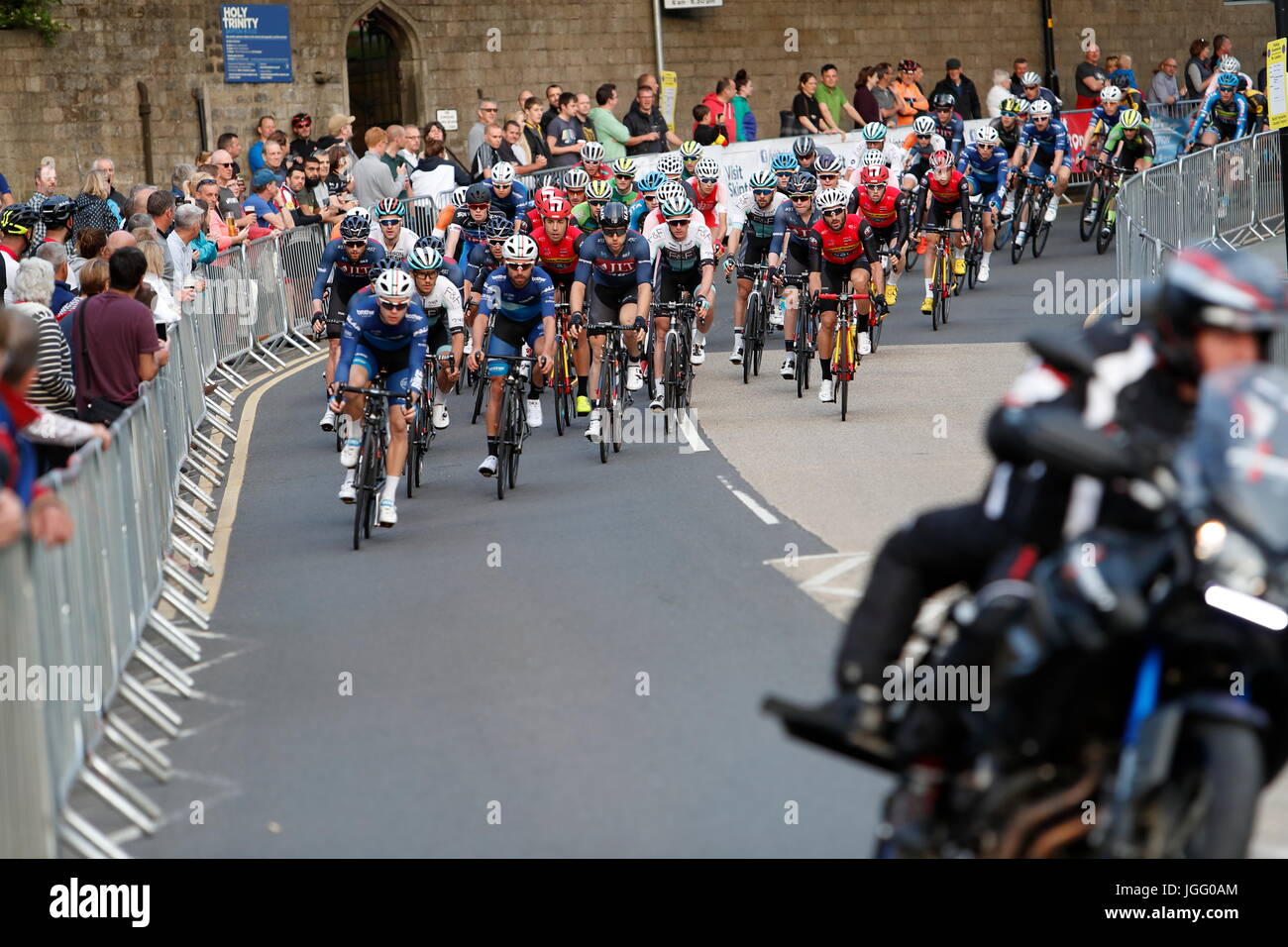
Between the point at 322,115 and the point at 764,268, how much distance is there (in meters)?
17.5

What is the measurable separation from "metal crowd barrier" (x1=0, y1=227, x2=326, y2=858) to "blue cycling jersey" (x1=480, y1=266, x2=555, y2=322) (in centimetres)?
239

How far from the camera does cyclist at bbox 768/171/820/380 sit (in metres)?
18.0

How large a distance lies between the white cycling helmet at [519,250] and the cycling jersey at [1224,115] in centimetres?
1415

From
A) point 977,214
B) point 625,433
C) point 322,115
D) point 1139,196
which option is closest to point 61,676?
point 625,433

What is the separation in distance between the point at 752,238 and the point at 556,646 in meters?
11.1

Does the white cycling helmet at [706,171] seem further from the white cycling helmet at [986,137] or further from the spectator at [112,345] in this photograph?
the spectator at [112,345]

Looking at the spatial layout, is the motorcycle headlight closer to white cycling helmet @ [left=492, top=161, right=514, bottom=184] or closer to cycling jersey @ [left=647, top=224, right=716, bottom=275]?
cycling jersey @ [left=647, top=224, right=716, bottom=275]

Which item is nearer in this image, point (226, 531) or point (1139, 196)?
point (226, 531)

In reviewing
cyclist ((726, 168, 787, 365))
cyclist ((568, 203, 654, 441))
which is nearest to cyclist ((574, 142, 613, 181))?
cyclist ((726, 168, 787, 365))

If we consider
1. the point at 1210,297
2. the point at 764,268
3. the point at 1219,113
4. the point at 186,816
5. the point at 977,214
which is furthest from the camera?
the point at 1219,113

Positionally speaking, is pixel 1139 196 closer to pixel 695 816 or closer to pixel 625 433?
pixel 625 433

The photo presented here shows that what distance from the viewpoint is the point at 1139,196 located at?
2031 cm

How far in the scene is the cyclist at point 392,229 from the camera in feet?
57.3

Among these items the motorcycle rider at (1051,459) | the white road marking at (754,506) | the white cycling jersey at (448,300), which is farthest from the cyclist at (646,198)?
the motorcycle rider at (1051,459)
